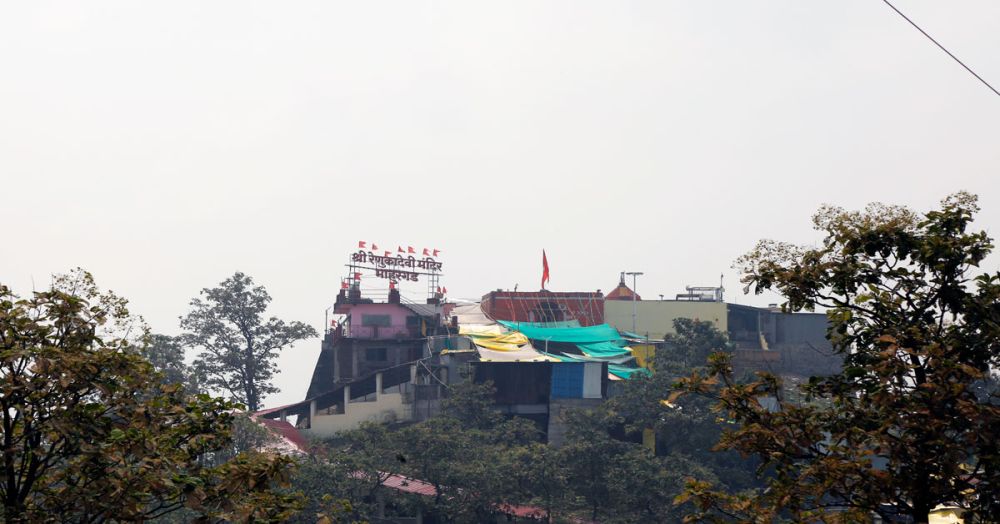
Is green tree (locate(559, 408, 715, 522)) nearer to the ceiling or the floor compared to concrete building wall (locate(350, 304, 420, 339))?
nearer to the floor

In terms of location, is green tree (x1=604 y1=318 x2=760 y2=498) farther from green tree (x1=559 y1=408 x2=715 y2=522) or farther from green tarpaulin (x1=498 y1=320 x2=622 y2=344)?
green tarpaulin (x1=498 y1=320 x2=622 y2=344)

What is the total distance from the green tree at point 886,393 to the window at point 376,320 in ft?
163

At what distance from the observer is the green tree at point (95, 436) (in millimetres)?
10391

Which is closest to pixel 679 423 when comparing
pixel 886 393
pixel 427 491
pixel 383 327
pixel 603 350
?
Answer: pixel 603 350

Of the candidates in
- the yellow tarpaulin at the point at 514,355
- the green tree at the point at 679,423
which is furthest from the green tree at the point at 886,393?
the yellow tarpaulin at the point at 514,355

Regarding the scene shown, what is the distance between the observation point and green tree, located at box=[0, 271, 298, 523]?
1039 centimetres

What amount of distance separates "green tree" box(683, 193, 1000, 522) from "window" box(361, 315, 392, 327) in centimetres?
4977

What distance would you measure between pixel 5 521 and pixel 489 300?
59.4m

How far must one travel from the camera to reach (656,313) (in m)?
71.9

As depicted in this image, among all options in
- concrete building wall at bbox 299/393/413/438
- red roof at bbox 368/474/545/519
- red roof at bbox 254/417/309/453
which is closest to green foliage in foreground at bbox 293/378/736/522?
red roof at bbox 368/474/545/519

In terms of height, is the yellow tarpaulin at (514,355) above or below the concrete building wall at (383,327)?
below

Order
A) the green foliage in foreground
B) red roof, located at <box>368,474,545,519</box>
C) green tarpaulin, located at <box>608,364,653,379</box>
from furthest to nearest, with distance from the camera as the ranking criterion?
green tarpaulin, located at <box>608,364,653,379</box> < red roof, located at <box>368,474,545,519</box> < the green foliage in foreground

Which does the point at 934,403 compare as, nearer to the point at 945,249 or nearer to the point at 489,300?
the point at 945,249

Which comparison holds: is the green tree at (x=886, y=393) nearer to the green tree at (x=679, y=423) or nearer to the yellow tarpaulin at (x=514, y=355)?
the green tree at (x=679, y=423)
